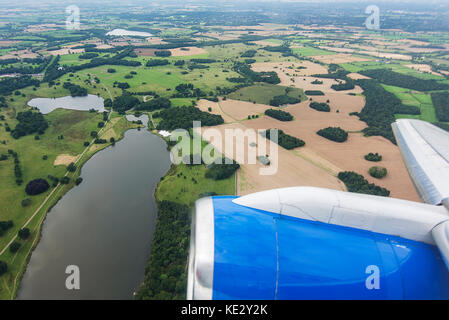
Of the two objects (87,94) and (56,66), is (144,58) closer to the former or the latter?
(56,66)

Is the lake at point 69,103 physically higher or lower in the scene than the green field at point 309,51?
lower

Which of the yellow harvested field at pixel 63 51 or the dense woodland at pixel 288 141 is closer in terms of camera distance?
the dense woodland at pixel 288 141

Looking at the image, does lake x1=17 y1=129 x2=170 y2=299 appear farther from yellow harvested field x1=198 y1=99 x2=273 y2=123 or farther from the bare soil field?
the bare soil field

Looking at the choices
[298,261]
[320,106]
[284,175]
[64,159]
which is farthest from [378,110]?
[298,261]

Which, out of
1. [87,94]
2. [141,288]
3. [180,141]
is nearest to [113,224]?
[141,288]

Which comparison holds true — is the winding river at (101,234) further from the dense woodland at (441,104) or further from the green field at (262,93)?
the dense woodland at (441,104)

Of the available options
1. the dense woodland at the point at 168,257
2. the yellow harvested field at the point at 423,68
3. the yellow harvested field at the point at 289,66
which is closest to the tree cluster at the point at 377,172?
the dense woodland at the point at 168,257

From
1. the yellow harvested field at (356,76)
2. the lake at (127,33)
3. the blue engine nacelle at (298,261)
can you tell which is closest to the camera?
the blue engine nacelle at (298,261)
